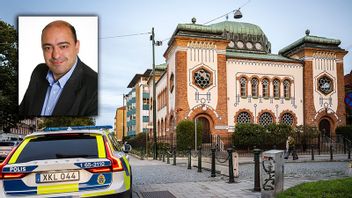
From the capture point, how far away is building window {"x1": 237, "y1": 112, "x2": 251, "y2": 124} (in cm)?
3435

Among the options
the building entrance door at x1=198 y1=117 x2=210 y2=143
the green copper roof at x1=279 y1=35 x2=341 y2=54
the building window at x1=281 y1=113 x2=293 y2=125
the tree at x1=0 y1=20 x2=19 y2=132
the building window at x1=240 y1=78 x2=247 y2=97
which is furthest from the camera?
the green copper roof at x1=279 y1=35 x2=341 y2=54

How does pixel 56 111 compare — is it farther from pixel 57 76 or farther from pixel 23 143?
pixel 23 143

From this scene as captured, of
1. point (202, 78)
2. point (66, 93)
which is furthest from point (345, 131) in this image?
point (66, 93)

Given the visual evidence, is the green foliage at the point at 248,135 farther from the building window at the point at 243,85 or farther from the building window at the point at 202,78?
the building window at the point at 202,78

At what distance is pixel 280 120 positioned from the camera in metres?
35.6

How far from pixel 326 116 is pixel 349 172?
28.2 meters

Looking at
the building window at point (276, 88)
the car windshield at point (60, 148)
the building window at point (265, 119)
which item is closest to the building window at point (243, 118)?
the building window at point (265, 119)

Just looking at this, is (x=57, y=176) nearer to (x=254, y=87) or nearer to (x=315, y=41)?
(x=254, y=87)

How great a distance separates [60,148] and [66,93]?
13580mm

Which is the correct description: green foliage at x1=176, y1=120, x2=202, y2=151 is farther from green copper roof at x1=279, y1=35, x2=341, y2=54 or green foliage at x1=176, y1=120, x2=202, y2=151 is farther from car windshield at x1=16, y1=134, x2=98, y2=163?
car windshield at x1=16, y1=134, x2=98, y2=163

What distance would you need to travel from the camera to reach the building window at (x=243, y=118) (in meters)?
34.3

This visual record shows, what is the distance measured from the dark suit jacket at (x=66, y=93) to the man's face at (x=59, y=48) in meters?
0.42

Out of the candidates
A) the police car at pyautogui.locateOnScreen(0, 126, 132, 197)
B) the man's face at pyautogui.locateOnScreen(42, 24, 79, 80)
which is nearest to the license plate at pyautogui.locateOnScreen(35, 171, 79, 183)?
the police car at pyautogui.locateOnScreen(0, 126, 132, 197)

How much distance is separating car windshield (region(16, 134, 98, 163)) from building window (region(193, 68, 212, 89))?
27.7m
